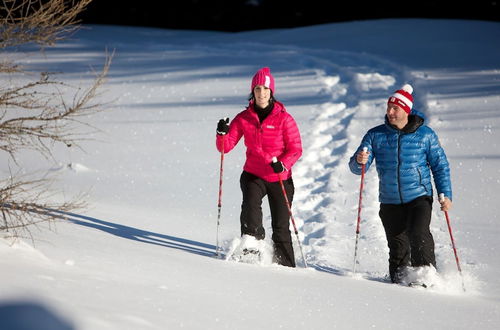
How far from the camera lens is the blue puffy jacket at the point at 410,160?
5.60 metres

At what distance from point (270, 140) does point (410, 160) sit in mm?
1083

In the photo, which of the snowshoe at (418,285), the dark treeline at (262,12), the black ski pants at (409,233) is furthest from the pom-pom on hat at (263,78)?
the dark treeline at (262,12)

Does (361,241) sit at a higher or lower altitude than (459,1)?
lower

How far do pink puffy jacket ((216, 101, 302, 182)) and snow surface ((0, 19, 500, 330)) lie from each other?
84cm

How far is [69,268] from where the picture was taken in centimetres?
425

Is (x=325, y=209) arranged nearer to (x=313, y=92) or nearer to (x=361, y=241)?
(x=361, y=241)

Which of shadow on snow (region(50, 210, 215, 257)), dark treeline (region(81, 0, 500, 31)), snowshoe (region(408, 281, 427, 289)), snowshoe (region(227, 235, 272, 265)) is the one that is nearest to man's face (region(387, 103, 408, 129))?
snowshoe (region(408, 281, 427, 289))

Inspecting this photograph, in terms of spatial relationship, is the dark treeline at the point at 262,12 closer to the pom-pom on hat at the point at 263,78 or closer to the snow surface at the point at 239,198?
the snow surface at the point at 239,198

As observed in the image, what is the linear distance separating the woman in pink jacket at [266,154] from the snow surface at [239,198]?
446mm

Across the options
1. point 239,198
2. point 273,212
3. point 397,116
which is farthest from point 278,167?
point 239,198

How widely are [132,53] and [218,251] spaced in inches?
528

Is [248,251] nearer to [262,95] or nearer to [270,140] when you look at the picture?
[270,140]

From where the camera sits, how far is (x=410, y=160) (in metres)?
5.60

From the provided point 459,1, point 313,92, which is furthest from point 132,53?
point 459,1
